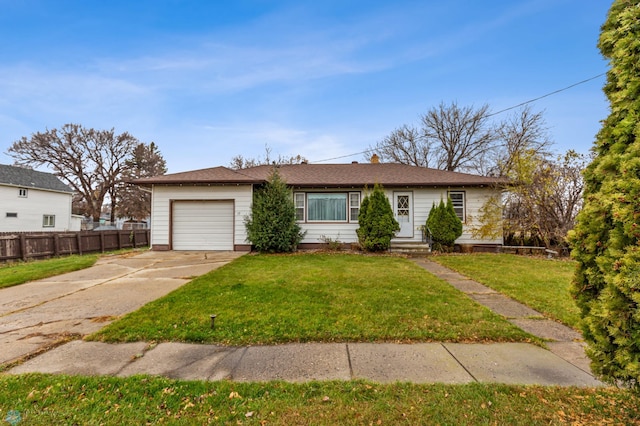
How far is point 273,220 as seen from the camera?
10.5m

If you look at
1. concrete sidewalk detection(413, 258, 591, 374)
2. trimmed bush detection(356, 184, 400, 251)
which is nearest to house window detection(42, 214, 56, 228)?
trimmed bush detection(356, 184, 400, 251)

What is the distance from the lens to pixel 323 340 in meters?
3.28

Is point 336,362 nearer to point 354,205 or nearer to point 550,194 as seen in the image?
point 354,205

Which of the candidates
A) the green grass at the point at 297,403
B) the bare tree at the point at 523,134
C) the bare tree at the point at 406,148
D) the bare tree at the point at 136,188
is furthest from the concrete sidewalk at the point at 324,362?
the bare tree at the point at 136,188

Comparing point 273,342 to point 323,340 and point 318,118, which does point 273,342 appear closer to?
point 323,340

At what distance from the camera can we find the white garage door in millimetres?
11531

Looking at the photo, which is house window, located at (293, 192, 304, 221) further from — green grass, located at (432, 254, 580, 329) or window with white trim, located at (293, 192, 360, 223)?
green grass, located at (432, 254, 580, 329)

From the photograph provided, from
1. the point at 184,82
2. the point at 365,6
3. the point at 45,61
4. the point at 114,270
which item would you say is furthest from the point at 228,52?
the point at 114,270

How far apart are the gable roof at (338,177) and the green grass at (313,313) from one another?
578 cm

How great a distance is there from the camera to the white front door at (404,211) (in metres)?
11.7

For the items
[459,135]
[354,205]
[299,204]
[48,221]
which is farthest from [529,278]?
[48,221]

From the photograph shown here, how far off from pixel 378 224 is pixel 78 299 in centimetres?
888

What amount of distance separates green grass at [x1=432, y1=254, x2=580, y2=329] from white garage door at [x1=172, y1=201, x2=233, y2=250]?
851 centimetres

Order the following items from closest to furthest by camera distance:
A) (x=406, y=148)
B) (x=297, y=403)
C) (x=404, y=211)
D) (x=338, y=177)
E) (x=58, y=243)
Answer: (x=297, y=403), (x=58, y=243), (x=404, y=211), (x=338, y=177), (x=406, y=148)
